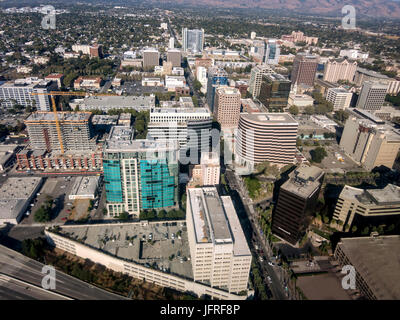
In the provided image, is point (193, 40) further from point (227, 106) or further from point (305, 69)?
→ point (227, 106)

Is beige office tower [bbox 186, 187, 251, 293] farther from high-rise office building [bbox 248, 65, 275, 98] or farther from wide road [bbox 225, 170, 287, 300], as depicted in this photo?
high-rise office building [bbox 248, 65, 275, 98]

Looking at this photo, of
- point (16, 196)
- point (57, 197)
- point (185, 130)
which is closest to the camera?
point (16, 196)

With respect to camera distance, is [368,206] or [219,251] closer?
[219,251]

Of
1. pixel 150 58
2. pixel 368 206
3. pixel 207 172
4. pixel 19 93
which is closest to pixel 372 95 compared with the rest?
pixel 368 206

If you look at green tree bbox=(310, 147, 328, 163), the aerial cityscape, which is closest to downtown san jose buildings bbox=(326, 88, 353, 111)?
the aerial cityscape

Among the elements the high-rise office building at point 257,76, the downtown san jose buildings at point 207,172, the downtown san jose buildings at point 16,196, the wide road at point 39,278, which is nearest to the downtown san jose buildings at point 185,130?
the downtown san jose buildings at point 207,172
